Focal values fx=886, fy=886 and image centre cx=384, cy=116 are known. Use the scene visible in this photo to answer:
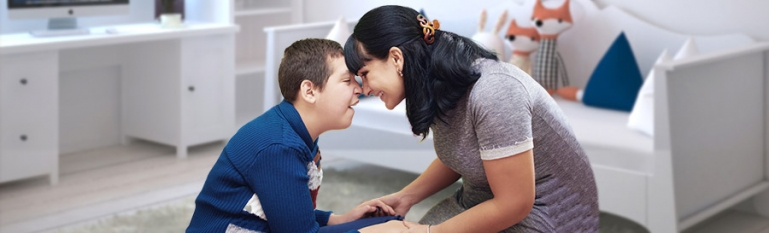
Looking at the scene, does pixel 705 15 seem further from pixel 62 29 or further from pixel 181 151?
pixel 62 29

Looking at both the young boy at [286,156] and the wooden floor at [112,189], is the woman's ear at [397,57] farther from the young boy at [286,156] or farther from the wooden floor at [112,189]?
the wooden floor at [112,189]

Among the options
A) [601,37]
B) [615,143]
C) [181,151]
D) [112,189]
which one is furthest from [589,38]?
[112,189]

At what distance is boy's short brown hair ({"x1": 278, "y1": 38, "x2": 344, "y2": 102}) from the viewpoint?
1497mm

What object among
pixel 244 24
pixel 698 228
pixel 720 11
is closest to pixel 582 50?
pixel 720 11

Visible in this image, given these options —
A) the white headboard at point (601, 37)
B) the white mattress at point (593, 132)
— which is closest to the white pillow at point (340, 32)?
the white mattress at point (593, 132)

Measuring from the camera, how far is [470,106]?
1.43m

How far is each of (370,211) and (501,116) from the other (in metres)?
0.38

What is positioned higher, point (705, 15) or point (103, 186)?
point (705, 15)

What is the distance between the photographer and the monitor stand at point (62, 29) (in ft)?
10.8

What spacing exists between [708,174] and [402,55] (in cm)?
147

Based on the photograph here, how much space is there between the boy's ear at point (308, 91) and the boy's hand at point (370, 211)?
0.83 ft

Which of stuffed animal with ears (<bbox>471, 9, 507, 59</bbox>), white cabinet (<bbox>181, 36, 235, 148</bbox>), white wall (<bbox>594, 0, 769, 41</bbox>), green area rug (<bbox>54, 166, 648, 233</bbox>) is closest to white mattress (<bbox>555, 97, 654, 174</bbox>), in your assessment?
green area rug (<bbox>54, 166, 648, 233</bbox>)

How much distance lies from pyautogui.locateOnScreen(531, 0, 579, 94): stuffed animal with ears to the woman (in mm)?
1657

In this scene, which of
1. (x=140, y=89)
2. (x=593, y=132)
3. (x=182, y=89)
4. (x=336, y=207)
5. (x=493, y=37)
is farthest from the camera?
(x=140, y=89)
